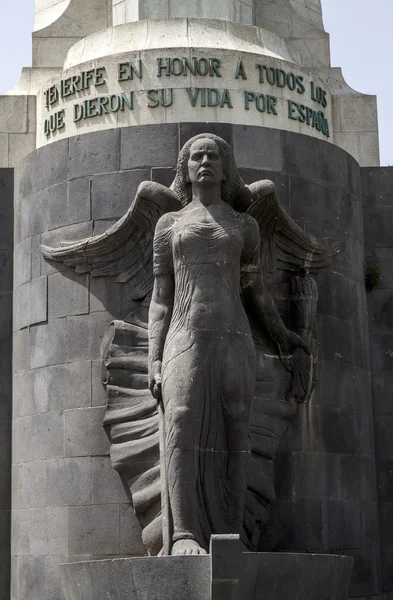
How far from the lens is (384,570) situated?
17.6 m

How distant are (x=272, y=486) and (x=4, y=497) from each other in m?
4.07

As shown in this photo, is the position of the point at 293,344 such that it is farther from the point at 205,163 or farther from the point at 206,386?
the point at 205,163

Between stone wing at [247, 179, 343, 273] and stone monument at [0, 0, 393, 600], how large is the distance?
32 millimetres

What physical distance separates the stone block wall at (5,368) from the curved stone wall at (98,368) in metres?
0.29

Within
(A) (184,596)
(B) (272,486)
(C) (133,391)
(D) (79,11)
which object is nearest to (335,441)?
(B) (272,486)

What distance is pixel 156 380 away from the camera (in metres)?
15.0

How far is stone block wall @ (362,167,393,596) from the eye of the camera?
17.9 metres

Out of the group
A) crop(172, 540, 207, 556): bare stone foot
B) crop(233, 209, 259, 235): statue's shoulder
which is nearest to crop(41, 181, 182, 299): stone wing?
crop(233, 209, 259, 235): statue's shoulder

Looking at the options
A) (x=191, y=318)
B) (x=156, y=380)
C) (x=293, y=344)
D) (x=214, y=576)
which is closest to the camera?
(x=214, y=576)

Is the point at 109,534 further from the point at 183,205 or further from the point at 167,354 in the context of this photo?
the point at 183,205

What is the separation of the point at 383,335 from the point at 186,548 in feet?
19.2

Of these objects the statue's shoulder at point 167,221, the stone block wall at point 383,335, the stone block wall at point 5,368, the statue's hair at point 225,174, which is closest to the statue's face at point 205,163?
the statue's hair at point 225,174

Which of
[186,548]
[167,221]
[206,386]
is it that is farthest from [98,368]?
[186,548]

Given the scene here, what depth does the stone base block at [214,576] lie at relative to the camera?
43.0ft
